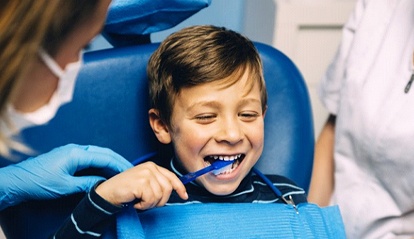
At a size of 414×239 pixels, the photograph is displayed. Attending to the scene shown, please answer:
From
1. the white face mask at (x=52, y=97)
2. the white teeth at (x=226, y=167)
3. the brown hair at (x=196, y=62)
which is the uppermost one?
the white face mask at (x=52, y=97)

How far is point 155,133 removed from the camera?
4.56 ft

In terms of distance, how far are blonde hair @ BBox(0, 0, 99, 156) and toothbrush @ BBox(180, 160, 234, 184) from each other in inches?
19.7

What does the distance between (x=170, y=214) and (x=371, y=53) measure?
1.95 feet

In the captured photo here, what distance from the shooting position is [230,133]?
1.28 metres

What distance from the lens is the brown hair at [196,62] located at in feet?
4.31

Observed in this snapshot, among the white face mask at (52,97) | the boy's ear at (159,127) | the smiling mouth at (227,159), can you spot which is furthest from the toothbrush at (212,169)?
the white face mask at (52,97)

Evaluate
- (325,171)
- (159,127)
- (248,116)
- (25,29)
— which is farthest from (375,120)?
(25,29)

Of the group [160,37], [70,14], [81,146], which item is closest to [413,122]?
[81,146]

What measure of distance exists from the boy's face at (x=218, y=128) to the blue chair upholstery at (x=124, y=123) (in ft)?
0.33

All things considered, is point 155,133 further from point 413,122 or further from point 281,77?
point 413,122

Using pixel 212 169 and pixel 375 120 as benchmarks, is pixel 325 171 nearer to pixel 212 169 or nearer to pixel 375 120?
pixel 375 120

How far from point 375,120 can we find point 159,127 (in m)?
0.45

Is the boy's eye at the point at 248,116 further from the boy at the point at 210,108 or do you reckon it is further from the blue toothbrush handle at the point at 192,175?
the blue toothbrush handle at the point at 192,175

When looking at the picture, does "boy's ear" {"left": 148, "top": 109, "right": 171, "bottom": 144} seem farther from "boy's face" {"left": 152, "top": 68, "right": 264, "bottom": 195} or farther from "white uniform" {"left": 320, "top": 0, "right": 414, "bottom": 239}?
"white uniform" {"left": 320, "top": 0, "right": 414, "bottom": 239}
